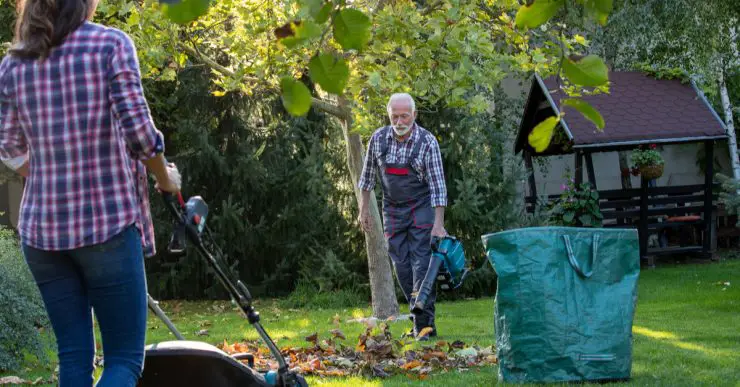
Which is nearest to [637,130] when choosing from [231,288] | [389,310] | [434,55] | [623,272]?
[389,310]

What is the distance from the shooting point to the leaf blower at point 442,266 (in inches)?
284

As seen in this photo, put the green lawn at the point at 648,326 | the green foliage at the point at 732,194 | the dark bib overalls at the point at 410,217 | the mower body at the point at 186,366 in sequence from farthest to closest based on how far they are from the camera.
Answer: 1. the green foliage at the point at 732,194
2. the dark bib overalls at the point at 410,217
3. the green lawn at the point at 648,326
4. the mower body at the point at 186,366

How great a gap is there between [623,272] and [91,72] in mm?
3238

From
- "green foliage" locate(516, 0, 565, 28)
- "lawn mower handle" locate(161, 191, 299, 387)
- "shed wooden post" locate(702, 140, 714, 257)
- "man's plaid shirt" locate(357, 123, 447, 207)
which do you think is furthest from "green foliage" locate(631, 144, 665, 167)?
"green foliage" locate(516, 0, 565, 28)

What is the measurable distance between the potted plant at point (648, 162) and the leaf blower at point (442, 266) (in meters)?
9.90

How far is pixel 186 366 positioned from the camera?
3.93 metres

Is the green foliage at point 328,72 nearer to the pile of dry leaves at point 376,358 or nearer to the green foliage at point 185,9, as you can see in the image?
the green foliage at point 185,9

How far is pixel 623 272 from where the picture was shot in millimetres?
5547

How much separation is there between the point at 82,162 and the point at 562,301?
9.60 feet

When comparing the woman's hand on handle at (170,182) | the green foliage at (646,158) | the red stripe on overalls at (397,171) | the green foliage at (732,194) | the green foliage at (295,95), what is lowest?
the green foliage at (732,194)

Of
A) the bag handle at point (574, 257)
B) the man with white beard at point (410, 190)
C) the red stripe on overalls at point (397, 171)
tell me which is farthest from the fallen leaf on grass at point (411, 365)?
the red stripe on overalls at point (397, 171)

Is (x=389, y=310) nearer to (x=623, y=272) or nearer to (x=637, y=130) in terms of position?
(x=623, y=272)

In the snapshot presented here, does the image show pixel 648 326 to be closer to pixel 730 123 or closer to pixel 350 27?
pixel 350 27

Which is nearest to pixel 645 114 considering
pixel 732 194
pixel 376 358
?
pixel 732 194
